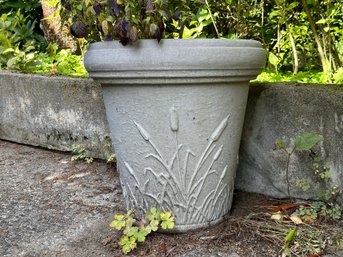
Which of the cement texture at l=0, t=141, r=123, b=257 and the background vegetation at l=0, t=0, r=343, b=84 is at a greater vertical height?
the background vegetation at l=0, t=0, r=343, b=84

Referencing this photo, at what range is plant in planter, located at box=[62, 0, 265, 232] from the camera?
Answer: 61.1 inches

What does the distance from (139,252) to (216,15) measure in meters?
2.00

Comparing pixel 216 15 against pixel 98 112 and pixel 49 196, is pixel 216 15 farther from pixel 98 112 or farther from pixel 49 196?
pixel 49 196

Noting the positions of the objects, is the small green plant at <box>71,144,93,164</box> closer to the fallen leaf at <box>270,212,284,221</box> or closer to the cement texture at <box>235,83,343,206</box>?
the cement texture at <box>235,83,343,206</box>

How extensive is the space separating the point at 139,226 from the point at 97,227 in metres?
0.24

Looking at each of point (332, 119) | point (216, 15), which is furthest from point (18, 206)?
point (216, 15)

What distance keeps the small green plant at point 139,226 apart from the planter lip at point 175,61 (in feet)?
1.68

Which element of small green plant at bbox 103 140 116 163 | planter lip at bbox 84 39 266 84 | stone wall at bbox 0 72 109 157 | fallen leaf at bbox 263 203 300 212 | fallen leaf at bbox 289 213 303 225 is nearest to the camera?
planter lip at bbox 84 39 266 84

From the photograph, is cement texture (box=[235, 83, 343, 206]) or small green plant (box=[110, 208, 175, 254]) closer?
small green plant (box=[110, 208, 175, 254])

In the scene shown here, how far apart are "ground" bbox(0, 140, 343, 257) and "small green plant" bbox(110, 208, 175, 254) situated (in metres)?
0.05

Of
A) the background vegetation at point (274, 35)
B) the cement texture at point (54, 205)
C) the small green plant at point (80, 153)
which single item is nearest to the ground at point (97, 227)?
the cement texture at point (54, 205)

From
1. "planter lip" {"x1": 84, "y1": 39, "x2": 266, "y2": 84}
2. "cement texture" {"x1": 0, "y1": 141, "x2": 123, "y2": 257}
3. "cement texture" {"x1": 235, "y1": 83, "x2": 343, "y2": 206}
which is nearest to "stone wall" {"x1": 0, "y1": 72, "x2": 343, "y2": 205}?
"cement texture" {"x1": 235, "y1": 83, "x2": 343, "y2": 206}

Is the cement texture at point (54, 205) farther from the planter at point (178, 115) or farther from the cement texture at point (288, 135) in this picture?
the cement texture at point (288, 135)

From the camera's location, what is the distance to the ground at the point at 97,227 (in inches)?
65.7
